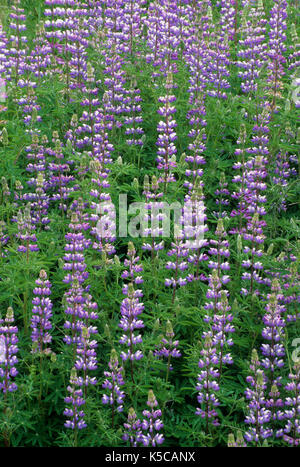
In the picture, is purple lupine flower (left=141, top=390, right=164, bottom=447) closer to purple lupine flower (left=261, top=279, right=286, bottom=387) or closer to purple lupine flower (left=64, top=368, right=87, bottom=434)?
purple lupine flower (left=64, top=368, right=87, bottom=434)

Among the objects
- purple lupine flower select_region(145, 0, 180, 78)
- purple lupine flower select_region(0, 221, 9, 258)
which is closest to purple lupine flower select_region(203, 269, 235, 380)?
purple lupine flower select_region(0, 221, 9, 258)

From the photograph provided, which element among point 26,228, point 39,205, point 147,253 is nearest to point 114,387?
point 26,228

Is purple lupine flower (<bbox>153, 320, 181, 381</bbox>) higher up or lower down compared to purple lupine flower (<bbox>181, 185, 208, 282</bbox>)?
lower down

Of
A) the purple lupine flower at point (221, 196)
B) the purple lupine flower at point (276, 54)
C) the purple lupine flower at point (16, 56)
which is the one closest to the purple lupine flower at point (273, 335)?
the purple lupine flower at point (221, 196)

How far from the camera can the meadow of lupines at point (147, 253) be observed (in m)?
4.34

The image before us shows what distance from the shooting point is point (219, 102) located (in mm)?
6426

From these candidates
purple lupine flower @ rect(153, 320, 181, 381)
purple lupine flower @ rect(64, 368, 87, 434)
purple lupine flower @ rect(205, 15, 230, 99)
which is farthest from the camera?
purple lupine flower @ rect(205, 15, 230, 99)

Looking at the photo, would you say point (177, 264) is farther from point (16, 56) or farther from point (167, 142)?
point (16, 56)

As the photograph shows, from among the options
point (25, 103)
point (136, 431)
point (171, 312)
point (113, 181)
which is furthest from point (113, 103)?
point (136, 431)

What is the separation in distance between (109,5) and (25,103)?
1.71 m

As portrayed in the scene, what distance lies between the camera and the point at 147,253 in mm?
5652

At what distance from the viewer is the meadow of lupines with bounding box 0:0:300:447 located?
4.34 metres
